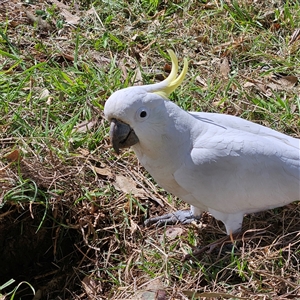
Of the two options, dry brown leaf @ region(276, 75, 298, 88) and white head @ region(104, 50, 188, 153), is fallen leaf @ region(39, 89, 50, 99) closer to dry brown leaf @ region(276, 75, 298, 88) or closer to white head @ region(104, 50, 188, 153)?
white head @ region(104, 50, 188, 153)

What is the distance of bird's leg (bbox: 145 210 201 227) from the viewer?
9.57ft

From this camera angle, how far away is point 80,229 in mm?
2893

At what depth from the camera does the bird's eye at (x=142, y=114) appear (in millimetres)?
2320

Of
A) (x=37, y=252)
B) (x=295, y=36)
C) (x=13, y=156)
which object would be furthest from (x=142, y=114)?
(x=295, y=36)

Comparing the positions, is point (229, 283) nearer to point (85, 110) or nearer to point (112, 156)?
point (112, 156)

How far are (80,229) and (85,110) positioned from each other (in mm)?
922

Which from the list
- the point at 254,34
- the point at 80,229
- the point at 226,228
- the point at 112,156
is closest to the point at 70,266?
the point at 80,229

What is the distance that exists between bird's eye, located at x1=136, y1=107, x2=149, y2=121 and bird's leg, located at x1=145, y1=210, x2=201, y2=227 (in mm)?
801

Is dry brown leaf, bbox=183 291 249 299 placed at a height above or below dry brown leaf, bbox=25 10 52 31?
below

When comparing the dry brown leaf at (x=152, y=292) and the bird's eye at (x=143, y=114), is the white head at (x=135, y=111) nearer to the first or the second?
the bird's eye at (x=143, y=114)

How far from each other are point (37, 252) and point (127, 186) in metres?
0.68

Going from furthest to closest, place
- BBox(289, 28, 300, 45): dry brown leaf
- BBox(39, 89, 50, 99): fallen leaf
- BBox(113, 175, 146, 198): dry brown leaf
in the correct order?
BBox(289, 28, 300, 45): dry brown leaf
BBox(39, 89, 50, 99): fallen leaf
BBox(113, 175, 146, 198): dry brown leaf

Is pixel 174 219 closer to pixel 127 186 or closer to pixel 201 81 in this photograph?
pixel 127 186

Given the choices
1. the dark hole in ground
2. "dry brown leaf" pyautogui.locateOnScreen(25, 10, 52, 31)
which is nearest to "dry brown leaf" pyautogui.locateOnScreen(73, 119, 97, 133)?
the dark hole in ground
